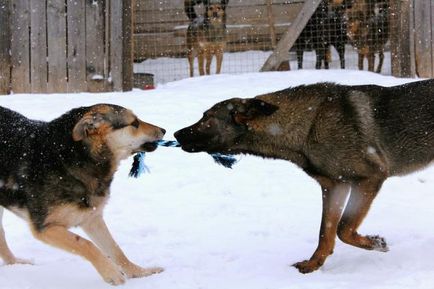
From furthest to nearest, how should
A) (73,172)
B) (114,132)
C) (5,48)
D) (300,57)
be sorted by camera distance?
(300,57) < (5,48) < (114,132) < (73,172)

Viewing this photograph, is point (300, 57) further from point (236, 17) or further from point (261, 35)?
point (236, 17)

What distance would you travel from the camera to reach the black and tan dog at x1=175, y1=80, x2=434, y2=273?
468 centimetres

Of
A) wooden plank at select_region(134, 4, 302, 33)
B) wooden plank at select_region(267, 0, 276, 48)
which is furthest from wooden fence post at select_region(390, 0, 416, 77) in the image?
wooden plank at select_region(134, 4, 302, 33)

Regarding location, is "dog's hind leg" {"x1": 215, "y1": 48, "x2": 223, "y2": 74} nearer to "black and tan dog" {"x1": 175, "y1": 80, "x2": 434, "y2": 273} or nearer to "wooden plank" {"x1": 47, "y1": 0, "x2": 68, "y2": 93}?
"wooden plank" {"x1": 47, "y1": 0, "x2": 68, "y2": 93}

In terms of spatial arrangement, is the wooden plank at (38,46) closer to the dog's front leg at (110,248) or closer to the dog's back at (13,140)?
the dog's back at (13,140)

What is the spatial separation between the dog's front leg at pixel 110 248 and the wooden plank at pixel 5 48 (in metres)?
6.53

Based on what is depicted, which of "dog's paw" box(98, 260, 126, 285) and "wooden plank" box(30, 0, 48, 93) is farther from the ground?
"wooden plank" box(30, 0, 48, 93)

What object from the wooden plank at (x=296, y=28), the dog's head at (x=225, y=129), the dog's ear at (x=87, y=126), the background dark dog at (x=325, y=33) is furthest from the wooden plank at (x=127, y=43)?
the dog's ear at (x=87, y=126)

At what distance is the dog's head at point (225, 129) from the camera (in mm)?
4934

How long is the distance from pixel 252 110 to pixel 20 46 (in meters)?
6.76

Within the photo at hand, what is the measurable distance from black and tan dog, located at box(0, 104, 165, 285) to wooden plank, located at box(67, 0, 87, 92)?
605cm

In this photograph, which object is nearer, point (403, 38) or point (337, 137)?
point (337, 137)

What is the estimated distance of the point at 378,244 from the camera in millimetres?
4742

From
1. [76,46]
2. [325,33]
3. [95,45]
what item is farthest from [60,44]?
[325,33]
